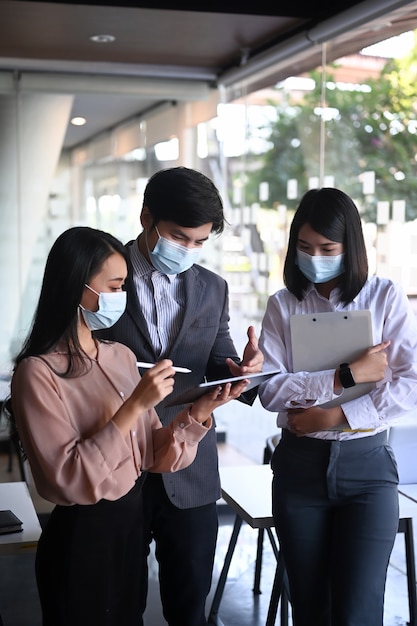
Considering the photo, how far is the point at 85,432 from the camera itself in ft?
6.49

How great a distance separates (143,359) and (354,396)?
638 millimetres

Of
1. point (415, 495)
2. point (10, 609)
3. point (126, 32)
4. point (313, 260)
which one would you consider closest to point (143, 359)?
point (313, 260)

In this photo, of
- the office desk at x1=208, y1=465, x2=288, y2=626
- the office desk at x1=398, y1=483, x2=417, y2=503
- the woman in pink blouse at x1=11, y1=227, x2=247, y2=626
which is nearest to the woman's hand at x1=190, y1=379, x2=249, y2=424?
the woman in pink blouse at x1=11, y1=227, x2=247, y2=626

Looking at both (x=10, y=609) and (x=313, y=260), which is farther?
(x=10, y=609)

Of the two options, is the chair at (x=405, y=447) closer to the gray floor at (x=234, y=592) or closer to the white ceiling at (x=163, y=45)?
the gray floor at (x=234, y=592)

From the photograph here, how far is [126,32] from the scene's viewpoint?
5.10 meters

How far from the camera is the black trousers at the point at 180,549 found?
7.89ft

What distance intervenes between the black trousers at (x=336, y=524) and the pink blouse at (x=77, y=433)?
0.47 m

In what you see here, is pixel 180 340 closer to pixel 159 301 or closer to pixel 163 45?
pixel 159 301

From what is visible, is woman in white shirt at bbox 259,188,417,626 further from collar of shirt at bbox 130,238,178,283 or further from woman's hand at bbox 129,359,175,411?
woman's hand at bbox 129,359,175,411

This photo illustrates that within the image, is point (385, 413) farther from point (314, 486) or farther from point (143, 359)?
point (143, 359)

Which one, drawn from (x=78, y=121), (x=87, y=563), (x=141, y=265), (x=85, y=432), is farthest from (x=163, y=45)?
(x=87, y=563)

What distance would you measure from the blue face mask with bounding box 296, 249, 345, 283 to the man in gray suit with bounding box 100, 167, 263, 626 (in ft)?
0.91

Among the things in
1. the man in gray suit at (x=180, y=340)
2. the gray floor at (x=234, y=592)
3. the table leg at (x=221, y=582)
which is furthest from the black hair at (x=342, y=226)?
the gray floor at (x=234, y=592)
